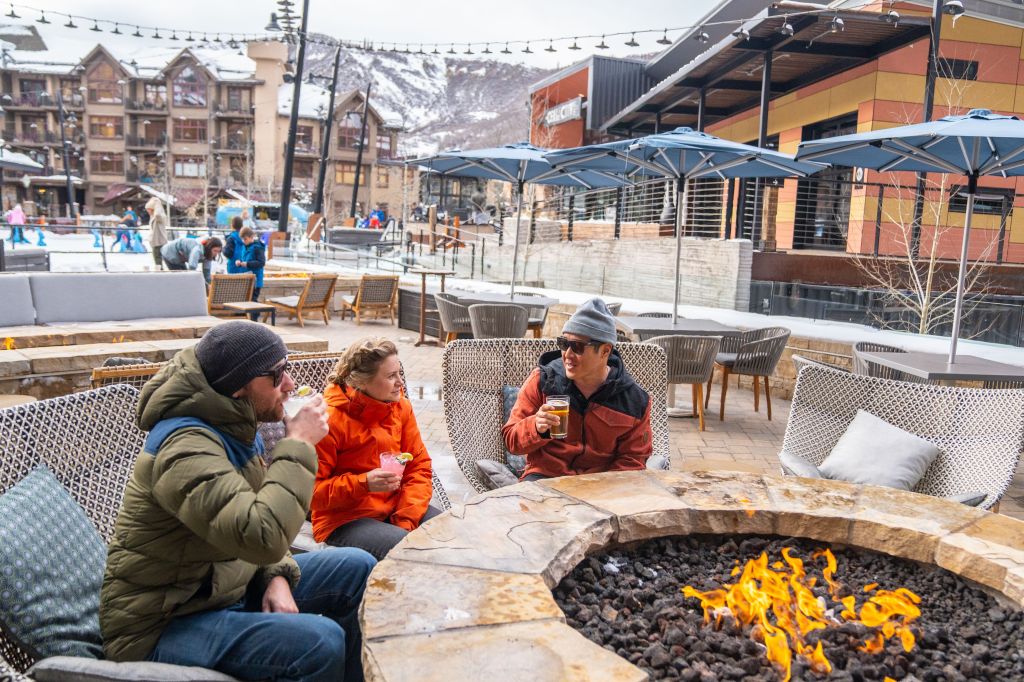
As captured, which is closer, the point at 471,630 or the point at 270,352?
the point at 471,630

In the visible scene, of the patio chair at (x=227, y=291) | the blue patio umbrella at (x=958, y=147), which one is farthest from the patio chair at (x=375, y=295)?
the blue patio umbrella at (x=958, y=147)

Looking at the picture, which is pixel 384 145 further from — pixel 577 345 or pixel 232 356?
pixel 232 356

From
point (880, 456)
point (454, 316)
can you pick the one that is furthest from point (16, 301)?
point (880, 456)

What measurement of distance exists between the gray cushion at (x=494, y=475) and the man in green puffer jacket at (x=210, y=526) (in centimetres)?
122

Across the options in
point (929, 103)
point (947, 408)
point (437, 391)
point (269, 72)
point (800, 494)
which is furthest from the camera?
point (269, 72)

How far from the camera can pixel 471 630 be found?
5.65 ft

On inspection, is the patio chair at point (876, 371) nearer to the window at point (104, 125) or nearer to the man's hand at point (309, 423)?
the man's hand at point (309, 423)

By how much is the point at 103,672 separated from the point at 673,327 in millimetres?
6054

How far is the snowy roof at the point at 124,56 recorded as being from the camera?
60.5 meters

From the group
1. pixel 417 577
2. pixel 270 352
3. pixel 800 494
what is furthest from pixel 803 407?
pixel 270 352

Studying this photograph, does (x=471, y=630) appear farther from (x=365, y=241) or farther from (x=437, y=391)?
(x=365, y=241)

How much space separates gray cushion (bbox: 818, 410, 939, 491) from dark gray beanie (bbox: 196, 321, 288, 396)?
2.65 metres

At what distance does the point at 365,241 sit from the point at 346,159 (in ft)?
112

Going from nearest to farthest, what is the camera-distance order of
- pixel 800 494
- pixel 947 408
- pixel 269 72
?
pixel 800 494 < pixel 947 408 < pixel 269 72
